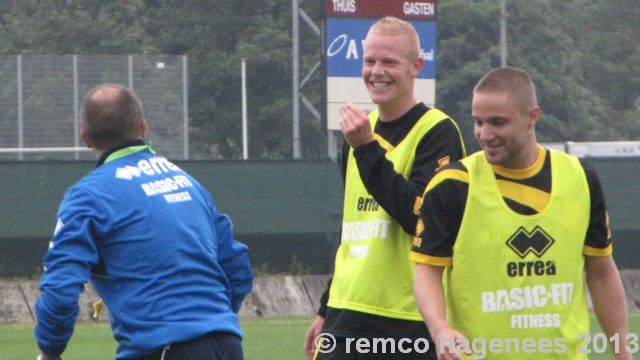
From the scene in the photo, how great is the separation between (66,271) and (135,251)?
0.33 metres

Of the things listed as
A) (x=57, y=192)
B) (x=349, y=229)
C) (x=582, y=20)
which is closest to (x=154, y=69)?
(x=57, y=192)

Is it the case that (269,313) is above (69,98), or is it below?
below

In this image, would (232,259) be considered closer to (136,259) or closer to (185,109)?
(136,259)

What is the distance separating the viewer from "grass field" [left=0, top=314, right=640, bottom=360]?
42.5 feet

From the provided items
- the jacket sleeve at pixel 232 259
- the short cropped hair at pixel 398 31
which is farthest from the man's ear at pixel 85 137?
the short cropped hair at pixel 398 31

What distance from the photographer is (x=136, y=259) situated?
540 cm

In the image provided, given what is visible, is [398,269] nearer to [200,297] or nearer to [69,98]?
[200,297]

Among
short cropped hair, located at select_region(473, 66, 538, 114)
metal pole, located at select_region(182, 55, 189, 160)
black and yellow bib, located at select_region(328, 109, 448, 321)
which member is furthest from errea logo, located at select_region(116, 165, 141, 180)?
metal pole, located at select_region(182, 55, 189, 160)

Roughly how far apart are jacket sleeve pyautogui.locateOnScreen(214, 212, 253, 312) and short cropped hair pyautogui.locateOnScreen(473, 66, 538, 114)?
1398 mm

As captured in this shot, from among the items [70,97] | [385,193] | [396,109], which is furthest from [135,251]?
[70,97]

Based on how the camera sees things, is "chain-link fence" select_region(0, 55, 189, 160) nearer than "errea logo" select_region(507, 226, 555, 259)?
No

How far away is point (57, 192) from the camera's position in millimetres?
17547

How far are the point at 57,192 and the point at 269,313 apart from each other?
3090 millimetres

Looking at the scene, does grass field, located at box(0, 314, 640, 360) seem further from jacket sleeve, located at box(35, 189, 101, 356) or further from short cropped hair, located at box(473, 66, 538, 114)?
short cropped hair, located at box(473, 66, 538, 114)
